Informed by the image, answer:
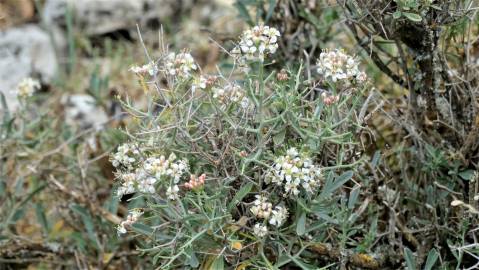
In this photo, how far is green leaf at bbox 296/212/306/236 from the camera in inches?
56.6

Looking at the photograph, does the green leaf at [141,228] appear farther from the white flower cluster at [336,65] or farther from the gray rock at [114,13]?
the gray rock at [114,13]

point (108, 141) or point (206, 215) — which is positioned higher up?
point (206, 215)

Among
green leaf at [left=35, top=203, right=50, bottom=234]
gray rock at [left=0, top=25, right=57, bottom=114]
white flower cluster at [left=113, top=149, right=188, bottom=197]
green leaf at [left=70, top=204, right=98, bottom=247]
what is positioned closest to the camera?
white flower cluster at [left=113, top=149, right=188, bottom=197]

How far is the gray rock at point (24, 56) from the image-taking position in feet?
10.2

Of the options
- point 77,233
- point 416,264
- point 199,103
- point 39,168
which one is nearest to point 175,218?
point 199,103

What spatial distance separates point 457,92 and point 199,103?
69 cm

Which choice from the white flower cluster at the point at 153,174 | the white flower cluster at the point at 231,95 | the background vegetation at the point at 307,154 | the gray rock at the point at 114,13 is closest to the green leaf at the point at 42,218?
the background vegetation at the point at 307,154

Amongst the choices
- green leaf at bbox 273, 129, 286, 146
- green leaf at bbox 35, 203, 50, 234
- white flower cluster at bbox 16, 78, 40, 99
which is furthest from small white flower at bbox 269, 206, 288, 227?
white flower cluster at bbox 16, 78, 40, 99

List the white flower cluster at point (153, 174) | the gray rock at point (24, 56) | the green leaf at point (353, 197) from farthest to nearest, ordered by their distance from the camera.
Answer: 1. the gray rock at point (24, 56)
2. the green leaf at point (353, 197)
3. the white flower cluster at point (153, 174)

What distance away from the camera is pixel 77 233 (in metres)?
2.14

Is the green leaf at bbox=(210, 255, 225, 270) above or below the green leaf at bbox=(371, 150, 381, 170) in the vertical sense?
below

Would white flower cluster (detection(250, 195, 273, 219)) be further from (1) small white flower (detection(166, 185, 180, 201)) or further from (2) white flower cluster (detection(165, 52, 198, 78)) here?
(2) white flower cluster (detection(165, 52, 198, 78))

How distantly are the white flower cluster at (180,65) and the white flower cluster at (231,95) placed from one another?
0.22 feet

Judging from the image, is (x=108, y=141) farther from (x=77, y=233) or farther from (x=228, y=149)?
(x=228, y=149)
